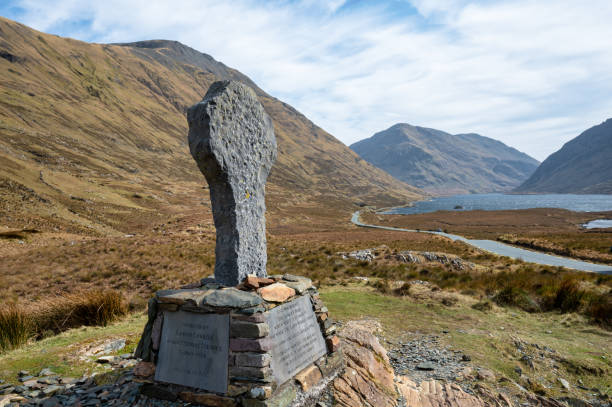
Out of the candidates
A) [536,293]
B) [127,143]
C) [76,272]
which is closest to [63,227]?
[76,272]

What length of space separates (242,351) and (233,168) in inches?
126

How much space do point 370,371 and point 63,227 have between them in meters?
38.1

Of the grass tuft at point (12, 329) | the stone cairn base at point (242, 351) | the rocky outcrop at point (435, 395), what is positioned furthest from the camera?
the grass tuft at point (12, 329)

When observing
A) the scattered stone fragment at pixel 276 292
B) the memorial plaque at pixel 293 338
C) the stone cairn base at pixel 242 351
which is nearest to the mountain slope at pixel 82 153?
the stone cairn base at pixel 242 351

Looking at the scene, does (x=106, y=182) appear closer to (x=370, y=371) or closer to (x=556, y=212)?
(x=370, y=371)

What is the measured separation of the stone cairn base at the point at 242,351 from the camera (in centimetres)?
470

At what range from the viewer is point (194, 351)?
5.00 m

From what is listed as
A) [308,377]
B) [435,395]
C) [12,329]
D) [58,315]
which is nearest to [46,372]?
[12,329]

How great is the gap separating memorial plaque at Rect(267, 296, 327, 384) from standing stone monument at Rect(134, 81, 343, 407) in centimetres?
2

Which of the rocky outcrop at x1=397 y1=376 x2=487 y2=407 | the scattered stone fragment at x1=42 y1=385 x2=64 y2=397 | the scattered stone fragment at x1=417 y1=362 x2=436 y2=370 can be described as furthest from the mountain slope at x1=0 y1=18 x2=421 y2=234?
the rocky outcrop at x1=397 y1=376 x2=487 y2=407

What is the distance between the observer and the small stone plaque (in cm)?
482

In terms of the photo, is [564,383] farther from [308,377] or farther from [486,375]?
[308,377]

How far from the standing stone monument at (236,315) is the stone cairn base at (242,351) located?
2 centimetres

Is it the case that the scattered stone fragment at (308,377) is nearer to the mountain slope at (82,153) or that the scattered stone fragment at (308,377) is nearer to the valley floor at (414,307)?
the valley floor at (414,307)
